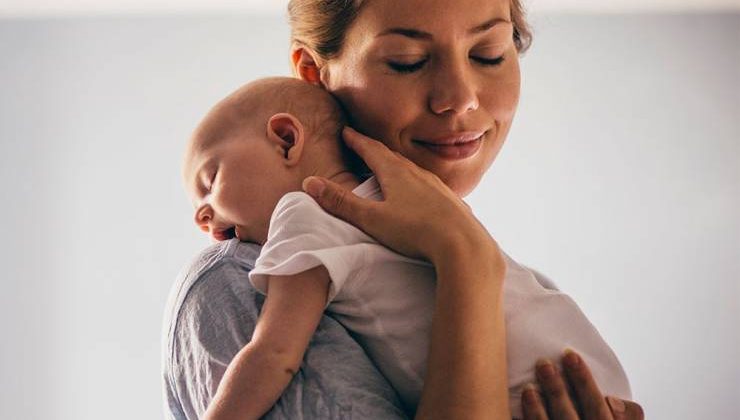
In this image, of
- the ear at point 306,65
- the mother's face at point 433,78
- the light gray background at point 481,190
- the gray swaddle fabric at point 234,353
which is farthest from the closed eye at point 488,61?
the light gray background at point 481,190

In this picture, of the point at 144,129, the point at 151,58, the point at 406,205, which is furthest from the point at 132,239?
the point at 406,205

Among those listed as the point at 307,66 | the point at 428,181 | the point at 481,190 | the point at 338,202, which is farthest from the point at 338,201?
the point at 481,190

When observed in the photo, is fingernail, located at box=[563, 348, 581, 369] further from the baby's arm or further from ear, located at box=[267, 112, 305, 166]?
ear, located at box=[267, 112, 305, 166]

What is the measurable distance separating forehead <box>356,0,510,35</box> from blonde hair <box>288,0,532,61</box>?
32 millimetres

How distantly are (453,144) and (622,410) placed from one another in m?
0.34

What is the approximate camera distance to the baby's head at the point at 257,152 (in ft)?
3.58

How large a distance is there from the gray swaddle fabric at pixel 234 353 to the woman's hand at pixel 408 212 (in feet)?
0.33

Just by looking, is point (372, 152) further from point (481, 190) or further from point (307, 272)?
point (481, 190)

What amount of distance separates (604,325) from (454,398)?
12.2ft

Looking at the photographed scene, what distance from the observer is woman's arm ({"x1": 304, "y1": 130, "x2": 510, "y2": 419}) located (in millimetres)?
922

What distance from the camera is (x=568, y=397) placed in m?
0.98

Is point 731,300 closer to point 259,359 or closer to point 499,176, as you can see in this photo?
point 499,176

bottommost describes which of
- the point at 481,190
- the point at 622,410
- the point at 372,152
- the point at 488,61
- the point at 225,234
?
the point at 481,190

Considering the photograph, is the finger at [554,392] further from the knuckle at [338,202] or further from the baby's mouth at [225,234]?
the baby's mouth at [225,234]
